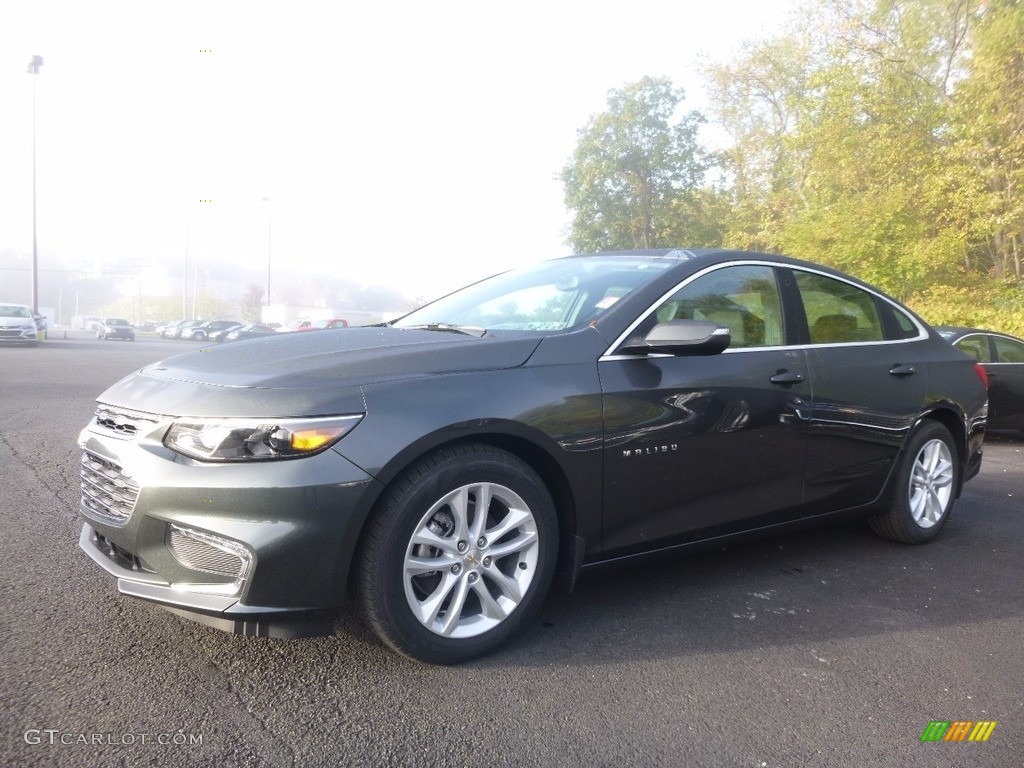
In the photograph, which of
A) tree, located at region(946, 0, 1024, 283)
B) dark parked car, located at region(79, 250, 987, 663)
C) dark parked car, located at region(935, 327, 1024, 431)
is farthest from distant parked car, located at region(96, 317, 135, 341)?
dark parked car, located at region(79, 250, 987, 663)

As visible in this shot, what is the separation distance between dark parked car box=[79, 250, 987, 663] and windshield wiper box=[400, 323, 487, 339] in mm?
41

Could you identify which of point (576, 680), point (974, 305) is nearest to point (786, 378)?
point (576, 680)

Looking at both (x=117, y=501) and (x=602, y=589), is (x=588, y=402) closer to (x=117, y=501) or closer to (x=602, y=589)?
(x=602, y=589)

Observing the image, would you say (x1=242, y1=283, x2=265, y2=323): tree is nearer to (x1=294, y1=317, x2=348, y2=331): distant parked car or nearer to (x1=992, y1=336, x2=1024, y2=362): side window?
(x1=294, y1=317, x2=348, y2=331): distant parked car

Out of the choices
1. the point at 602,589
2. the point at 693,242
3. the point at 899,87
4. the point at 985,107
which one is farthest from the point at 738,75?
the point at 602,589

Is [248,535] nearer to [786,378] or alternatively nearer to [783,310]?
[786,378]

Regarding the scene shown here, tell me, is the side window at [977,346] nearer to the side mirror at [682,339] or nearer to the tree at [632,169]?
the side mirror at [682,339]

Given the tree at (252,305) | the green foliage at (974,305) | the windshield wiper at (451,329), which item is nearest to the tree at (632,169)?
the green foliage at (974,305)

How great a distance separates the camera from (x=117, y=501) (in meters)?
2.83

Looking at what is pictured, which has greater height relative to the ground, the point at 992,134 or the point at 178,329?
the point at 992,134

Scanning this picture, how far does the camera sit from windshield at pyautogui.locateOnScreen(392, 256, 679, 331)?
3.65 m

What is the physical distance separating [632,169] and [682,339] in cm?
3790

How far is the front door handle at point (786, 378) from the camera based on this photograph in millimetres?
3855

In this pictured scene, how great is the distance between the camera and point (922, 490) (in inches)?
188
